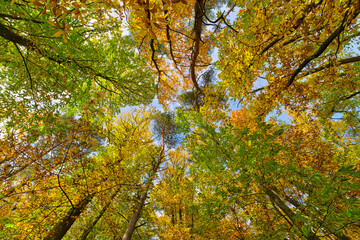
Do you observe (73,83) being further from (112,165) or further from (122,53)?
(112,165)

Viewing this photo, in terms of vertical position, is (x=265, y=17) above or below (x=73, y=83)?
above

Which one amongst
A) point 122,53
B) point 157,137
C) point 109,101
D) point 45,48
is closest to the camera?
point 45,48

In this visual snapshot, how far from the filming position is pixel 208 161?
2934mm

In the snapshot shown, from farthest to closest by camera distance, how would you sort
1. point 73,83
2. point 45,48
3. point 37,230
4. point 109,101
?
point 109,101, point 73,83, point 37,230, point 45,48

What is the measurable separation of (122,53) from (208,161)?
3.59m

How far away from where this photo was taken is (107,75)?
4.09m

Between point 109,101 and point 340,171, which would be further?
point 109,101

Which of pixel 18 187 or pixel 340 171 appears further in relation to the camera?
pixel 18 187

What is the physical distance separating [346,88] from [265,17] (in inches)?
169

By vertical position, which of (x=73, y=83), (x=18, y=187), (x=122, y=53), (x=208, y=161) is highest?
(x=122, y=53)

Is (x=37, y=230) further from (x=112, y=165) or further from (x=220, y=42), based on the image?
(x=220, y=42)

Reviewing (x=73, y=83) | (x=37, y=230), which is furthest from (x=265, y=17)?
(x=37, y=230)

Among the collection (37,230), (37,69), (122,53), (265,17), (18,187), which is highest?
(122,53)

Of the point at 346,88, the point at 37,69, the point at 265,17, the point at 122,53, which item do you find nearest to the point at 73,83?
the point at 37,69
